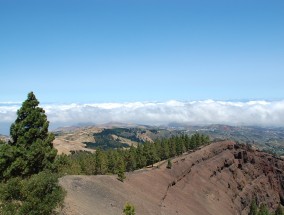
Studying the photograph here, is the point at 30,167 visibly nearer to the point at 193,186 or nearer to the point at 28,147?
the point at 28,147

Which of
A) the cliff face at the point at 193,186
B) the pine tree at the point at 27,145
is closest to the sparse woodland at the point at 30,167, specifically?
the pine tree at the point at 27,145

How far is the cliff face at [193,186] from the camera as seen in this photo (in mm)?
67363

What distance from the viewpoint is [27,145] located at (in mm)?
39938

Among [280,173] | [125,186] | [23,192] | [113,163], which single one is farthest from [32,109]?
[280,173]

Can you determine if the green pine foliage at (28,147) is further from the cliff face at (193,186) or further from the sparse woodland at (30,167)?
the cliff face at (193,186)

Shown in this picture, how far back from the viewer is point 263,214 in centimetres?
13462

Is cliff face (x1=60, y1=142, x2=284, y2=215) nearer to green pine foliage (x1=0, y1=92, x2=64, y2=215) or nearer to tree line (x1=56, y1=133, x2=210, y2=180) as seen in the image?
green pine foliage (x1=0, y1=92, x2=64, y2=215)

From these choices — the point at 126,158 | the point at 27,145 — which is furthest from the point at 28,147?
the point at 126,158

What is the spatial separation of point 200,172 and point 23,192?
404 feet

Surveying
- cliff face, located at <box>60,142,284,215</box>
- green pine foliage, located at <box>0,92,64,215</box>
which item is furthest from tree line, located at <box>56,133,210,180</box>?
green pine foliage, located at <box>0,92,64,215</box>

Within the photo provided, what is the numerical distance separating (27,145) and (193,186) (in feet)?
328

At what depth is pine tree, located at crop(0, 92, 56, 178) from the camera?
39375mm

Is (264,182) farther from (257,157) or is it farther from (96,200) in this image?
(96,200)

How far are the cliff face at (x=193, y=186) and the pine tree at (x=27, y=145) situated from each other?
26.7 feet
